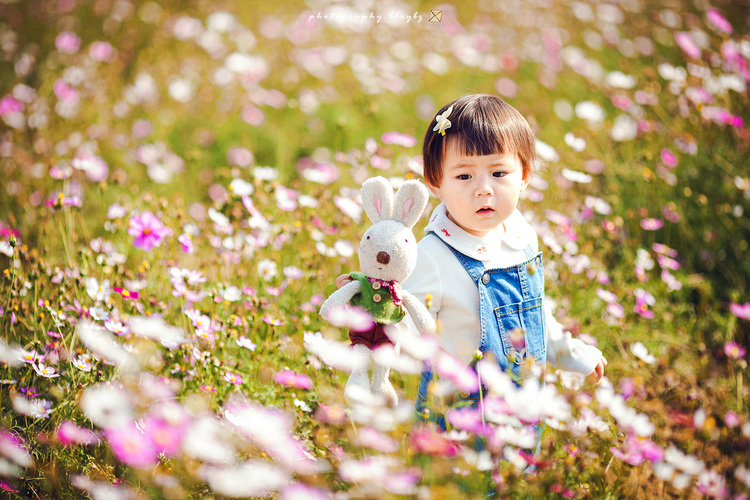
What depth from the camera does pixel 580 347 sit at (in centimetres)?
167

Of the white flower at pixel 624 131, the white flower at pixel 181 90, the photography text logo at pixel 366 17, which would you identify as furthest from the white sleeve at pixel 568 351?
the photography text logo at pixel 366 17

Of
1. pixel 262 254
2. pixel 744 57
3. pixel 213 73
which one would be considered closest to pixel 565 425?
pixel 262 254

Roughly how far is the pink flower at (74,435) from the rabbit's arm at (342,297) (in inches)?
26.3

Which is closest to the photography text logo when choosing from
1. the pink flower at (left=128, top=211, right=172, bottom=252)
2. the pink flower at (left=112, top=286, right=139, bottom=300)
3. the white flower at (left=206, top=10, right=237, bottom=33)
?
the white flower at (left=206, top=10, right=237, bottom=33)

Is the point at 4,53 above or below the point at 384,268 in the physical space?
below

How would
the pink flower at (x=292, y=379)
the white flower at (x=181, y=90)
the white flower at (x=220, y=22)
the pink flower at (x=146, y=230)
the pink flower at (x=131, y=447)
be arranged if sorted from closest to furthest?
→ the pink flower at (x=131, y=447) → the pink flower at (x=292, y=379) → the pink flower at (x=146, y=230) → the white flower at (x=181, y=90) → the white flower at (x=220, y=22)

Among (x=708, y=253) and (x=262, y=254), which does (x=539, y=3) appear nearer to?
(x=708, y=253)

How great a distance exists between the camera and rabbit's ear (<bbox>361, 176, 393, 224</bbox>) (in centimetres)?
138

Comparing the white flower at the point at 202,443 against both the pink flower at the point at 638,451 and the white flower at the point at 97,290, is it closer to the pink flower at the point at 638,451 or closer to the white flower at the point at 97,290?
the white flower at the point at 97,290

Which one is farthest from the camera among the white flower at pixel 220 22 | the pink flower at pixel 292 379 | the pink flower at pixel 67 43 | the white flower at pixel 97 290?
the white flower at pixel 220 22

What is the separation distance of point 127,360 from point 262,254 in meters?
0.76

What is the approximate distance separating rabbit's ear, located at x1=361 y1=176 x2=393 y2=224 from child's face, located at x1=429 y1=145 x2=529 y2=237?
0.18 meters

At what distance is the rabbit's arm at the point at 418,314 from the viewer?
1.38m

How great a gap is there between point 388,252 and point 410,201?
0.15 m
